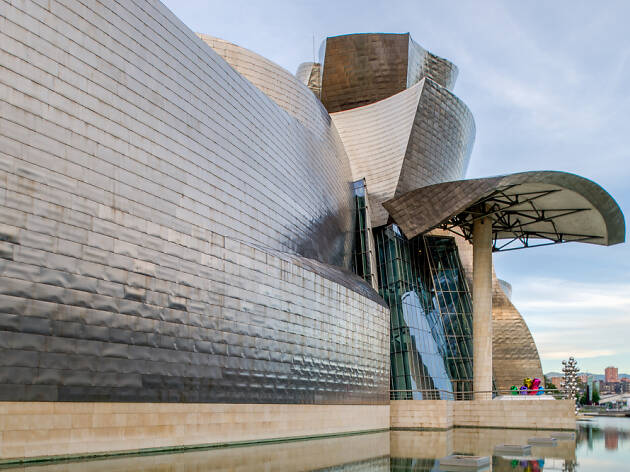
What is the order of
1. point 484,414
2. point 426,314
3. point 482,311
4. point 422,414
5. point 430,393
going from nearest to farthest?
point 422,414, point 484,414, point 482,311, point 430,393, point 426,314

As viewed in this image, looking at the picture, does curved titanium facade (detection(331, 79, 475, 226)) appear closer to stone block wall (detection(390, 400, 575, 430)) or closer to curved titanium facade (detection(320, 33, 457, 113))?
curved titanium facade (detection(320, 33, 457, 113))

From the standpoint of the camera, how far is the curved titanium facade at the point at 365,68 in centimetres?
3753

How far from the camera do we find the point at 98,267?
13195 mm

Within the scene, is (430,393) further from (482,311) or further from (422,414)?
(422,414)

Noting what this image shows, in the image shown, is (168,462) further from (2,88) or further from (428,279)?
(428,279)

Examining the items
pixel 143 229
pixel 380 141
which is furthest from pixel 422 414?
pixel 143 229

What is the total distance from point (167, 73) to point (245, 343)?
7.38 metres

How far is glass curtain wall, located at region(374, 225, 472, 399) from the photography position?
104 ft

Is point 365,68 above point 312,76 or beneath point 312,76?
beneath

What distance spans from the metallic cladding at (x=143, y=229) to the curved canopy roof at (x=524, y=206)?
8157 mm

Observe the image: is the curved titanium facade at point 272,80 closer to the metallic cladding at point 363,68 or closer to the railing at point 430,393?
the metallic cladding at point 363,68

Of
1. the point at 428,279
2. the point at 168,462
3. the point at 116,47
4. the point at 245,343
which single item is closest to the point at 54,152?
the point at 116,47

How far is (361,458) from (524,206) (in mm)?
20916

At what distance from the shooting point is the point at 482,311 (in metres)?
30.9
